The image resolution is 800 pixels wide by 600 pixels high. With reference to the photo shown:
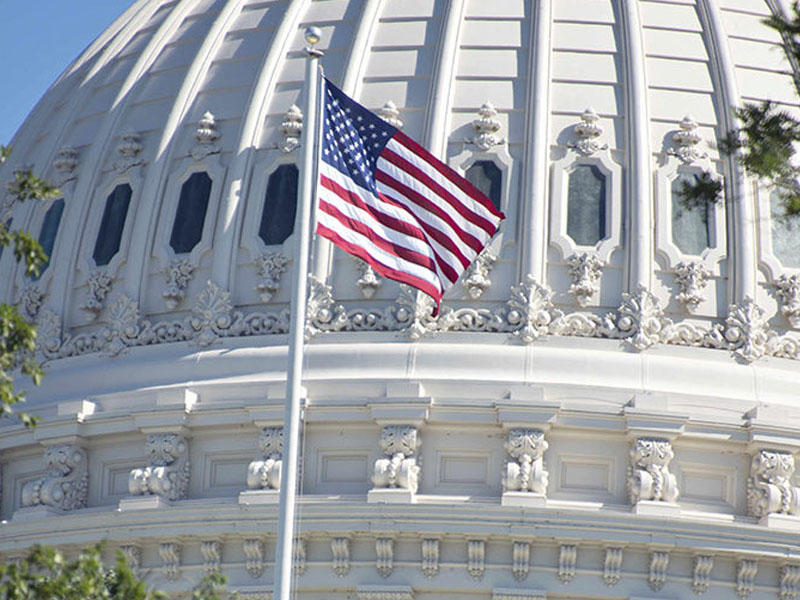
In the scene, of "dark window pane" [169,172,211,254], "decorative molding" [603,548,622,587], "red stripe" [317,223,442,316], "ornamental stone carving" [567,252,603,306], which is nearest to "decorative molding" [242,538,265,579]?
"decorative molding" [603,548,622,587]

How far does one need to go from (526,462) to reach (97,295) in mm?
8862

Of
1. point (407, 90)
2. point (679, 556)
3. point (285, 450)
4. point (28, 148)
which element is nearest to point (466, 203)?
point (285, 450)

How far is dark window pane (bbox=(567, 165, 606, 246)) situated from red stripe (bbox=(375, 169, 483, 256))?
9429mm

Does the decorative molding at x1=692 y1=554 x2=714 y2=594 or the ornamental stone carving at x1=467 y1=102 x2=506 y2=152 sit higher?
the ornamental stone carving at x1=467 y1=102 x2=506 y2=152

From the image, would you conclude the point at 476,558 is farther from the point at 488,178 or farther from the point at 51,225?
the point at 51,225

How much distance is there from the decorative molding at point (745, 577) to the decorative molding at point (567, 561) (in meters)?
2.50

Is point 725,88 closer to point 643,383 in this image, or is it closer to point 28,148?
point 643,383

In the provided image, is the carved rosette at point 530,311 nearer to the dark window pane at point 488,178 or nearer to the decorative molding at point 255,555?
the dark window pane at point 488,178

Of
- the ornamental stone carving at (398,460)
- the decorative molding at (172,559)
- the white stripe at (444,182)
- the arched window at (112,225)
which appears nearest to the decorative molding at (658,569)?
the ornamental stone carving at (398,460)

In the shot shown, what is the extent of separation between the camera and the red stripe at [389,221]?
27.7m

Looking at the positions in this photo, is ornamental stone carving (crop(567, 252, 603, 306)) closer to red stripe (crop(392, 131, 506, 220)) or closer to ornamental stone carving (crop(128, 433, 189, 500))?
ornamental stone carving (crop(128, 433, 189, 500))

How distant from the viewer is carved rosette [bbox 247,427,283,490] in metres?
37.9

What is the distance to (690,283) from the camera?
4012 centimetres

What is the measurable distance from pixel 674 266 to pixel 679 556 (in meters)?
5.57
